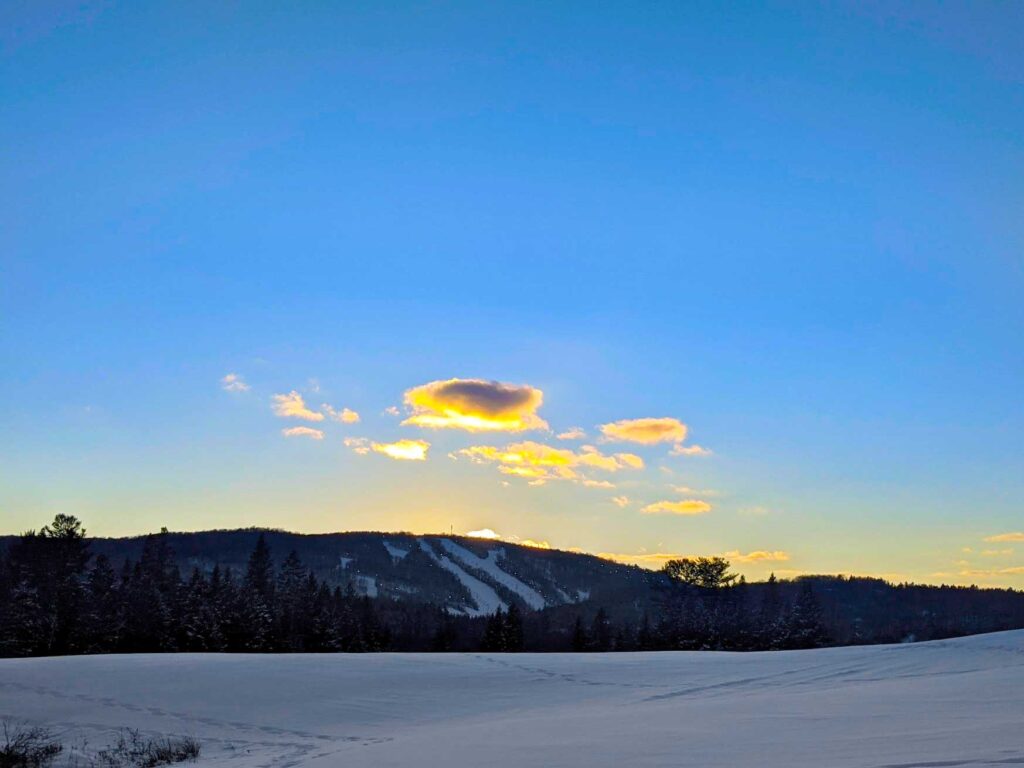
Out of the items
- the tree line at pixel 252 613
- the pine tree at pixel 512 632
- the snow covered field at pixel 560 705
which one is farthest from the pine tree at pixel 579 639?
the snow covered field at pixel 560 705

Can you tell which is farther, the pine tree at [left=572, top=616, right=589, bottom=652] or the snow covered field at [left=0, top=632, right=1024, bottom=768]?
the pine tree at [left=572, top=616, right=589, bottom=652]

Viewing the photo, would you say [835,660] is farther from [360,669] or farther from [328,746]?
[328,746]

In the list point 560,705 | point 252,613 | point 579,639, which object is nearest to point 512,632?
point 579,639

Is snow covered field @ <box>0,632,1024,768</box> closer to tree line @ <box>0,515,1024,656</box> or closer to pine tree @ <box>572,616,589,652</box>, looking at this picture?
tree line @ <box>0,515,1024,656</box>

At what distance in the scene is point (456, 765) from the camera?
11211 millimetres

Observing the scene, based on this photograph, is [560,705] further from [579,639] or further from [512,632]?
[579,639]

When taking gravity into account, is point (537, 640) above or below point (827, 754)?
below

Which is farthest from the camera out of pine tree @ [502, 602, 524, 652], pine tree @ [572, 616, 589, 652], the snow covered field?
pine tree @ [572, 616, 589, 652]

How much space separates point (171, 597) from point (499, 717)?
50536 mm

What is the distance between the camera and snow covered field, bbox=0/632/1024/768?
1073 centimetres

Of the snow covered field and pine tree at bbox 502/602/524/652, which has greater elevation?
the snow covered field

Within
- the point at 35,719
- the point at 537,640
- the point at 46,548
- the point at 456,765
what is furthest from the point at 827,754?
the point at 537,640

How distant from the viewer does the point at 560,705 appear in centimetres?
2367

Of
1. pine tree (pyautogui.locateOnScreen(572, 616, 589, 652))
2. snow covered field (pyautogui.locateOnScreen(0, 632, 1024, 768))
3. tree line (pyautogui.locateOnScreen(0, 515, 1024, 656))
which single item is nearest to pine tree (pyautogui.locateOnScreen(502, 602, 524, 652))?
tree line (pyautogui.locateOnScreen(0, 515, 1024, 656))
